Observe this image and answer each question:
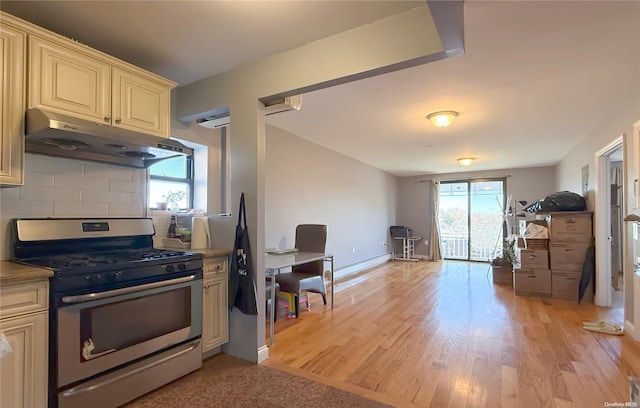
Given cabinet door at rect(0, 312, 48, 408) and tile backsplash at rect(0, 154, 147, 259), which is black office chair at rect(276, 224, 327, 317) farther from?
cabinet door at rect(0, 312, 48, 408)

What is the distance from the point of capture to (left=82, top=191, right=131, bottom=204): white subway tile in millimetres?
2363

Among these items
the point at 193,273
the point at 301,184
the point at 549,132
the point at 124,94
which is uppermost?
the point at 549,132

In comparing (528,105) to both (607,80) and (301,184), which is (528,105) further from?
(301,184)

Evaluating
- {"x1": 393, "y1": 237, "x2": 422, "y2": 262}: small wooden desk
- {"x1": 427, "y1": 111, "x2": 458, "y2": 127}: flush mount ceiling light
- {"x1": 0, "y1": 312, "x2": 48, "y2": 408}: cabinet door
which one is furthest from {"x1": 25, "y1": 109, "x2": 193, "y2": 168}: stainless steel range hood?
{"x1": 393, "y1": 237, "x2": 422, "y2": 262}: small wooden desk

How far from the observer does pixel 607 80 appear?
2.82 metres

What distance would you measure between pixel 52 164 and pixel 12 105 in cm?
53

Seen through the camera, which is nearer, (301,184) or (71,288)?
(71,288)

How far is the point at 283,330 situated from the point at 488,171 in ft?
22.8

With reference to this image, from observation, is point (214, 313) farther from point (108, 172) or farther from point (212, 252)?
point (108, 172)

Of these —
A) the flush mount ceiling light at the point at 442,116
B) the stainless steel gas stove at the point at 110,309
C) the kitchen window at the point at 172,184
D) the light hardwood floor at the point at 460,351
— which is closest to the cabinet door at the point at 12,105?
the stainless steel gas stove at the point at 110,309

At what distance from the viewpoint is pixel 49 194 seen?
7.10 feet

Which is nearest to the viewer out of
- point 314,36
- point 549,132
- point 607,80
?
point 314,36

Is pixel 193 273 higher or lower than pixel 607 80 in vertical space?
lower

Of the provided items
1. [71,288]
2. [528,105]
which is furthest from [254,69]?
[528,105]
